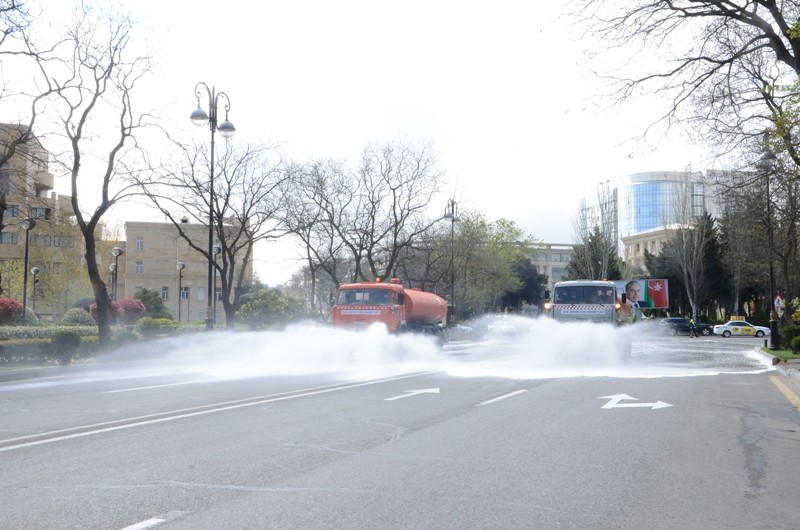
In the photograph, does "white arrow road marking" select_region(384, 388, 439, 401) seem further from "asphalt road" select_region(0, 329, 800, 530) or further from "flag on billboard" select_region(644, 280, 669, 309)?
"flag on billboard" select_region(644, 280, 669, 309)

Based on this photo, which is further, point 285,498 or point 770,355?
point 770,355

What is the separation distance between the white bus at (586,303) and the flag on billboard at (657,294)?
55.2m

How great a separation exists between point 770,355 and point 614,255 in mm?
60011

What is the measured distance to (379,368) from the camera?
74.7 ft

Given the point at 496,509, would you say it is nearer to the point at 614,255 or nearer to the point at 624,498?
→ the point at 624,498

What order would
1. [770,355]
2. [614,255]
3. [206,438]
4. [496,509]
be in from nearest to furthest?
[496,509] → [206,438] → [770,355] → [614,255]

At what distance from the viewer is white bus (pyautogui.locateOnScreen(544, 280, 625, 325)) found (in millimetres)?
25589

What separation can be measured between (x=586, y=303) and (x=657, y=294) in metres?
57.3

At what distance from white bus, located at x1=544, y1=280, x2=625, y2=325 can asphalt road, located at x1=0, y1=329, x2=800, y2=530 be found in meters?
7.75

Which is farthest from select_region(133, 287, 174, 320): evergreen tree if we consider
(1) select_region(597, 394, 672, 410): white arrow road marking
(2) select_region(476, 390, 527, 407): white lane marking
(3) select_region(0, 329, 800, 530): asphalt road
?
(1) select_region(597, 394, 672, 410): white arrow road marking

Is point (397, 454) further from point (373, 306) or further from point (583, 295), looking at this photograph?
point (373, 306)

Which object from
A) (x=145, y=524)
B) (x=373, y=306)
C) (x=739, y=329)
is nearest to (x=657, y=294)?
(x=739, y=329)

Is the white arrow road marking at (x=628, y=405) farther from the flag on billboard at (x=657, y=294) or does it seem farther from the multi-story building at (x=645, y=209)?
the flag on billboard at (x=657, y=294)

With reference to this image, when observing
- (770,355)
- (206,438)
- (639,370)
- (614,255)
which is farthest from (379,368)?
(614,255)
